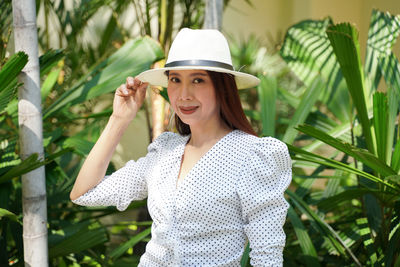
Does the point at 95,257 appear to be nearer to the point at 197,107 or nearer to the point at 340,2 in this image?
the point at 197,107

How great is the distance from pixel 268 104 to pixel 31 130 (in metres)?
1.03

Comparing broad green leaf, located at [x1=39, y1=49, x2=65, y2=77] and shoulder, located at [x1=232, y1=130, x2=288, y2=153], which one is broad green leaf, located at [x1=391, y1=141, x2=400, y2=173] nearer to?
shoulder, located at [x1=232, y1=130, x2=288, y2=153]

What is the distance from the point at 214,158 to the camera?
1616 mm

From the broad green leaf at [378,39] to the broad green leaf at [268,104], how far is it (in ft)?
1.59

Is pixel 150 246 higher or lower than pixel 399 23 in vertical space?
lower

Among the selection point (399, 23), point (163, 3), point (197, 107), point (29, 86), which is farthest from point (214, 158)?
point (163, 3)

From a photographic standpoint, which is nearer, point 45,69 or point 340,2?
point 45,69

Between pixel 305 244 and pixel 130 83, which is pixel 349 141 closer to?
pixel 305 244

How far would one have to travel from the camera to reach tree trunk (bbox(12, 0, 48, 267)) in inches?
86.3

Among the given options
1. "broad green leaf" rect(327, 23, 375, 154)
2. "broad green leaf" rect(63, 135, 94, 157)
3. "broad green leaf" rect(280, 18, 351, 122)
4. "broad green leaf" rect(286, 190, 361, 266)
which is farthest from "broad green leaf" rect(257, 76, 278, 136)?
"broad green leaf" rect(63, 135, 94, 157)

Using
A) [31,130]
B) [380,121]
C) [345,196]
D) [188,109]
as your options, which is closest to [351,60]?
[380,121]

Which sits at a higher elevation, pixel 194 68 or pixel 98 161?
Result: pixel 194 68

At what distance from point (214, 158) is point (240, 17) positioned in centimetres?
377

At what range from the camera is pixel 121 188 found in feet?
5.82
